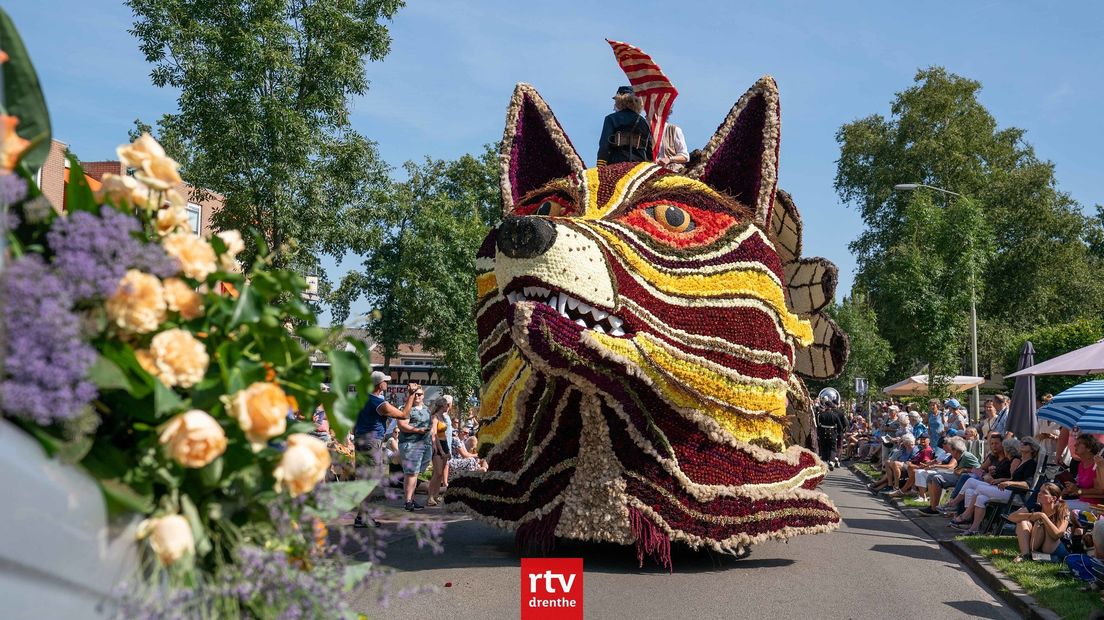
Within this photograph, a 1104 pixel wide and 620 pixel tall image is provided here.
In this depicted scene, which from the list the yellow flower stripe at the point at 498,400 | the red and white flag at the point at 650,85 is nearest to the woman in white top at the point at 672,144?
the red and white flag at the point at 650,85

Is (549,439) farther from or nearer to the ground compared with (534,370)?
nearer to the ground

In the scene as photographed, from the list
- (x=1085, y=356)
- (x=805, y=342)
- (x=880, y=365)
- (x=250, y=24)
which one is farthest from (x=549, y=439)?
(x=880, y=365)

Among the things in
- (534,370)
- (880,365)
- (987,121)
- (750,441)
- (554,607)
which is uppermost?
(987,121)

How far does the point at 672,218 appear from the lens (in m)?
7.33

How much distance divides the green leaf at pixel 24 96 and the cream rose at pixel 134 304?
0.87 feet

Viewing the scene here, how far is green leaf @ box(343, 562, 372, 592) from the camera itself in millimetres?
2352

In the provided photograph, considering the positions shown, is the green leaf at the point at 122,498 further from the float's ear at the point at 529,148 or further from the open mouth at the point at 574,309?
the float's ear at the point at 529,148

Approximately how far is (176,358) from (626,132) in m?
6.83

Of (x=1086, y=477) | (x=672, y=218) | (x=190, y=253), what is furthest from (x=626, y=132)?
(x=190, y=253)

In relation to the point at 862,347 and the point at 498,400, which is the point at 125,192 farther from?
the point at 862,347

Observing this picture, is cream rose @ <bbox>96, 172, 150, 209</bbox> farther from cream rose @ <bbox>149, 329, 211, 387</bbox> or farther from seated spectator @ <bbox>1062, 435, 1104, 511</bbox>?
seated spectator @ <bbox>1062, 435, 1104, 511</bbox>

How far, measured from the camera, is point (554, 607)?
4.65 metres

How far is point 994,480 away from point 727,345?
5.50 metres

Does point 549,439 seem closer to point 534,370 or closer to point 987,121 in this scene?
point 534,370
